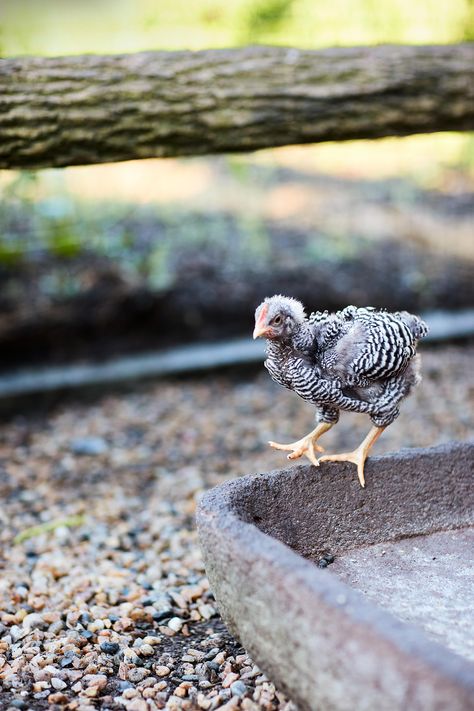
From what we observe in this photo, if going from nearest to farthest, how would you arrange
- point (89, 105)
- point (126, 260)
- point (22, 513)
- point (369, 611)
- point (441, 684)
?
point (441, 684) → point (369, 611) → point (89, 105) → point (22, 513) → point (126, 260)

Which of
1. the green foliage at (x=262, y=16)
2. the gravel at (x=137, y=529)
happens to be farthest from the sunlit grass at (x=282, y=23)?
the gravel at (x=137, y=529)

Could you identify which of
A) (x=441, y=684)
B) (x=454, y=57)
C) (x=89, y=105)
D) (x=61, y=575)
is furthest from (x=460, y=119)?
(x=441, y=684)

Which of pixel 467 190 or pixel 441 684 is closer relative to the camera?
pixel 441 684

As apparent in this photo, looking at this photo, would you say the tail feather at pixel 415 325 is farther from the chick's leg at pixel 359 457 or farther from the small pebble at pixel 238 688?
the small pebble at pixel 238 688

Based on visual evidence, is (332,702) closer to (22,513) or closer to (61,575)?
(61,575)

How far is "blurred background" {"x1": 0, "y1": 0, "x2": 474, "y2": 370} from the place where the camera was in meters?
5.19

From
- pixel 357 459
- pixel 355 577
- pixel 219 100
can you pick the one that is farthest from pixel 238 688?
pixel 219 100

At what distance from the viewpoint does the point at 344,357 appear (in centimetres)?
221

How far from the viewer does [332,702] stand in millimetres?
1606

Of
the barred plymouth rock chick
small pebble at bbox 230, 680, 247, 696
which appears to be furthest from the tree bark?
small pebble at bbox 230, 680, 247, 696

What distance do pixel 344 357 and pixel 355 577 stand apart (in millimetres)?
603

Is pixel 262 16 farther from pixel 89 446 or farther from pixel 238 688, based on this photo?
pixel 238 688

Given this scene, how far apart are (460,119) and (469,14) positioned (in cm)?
308

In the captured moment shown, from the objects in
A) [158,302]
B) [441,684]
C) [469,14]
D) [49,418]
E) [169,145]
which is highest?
[469,14]
